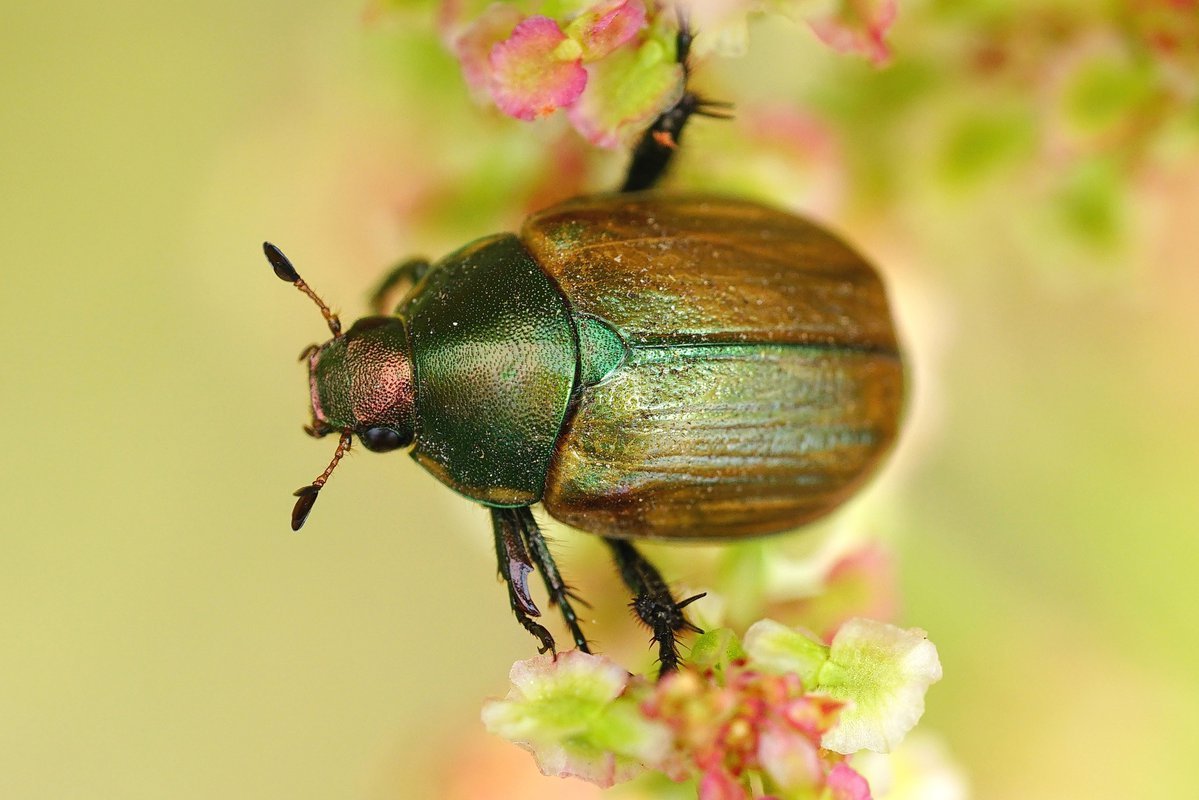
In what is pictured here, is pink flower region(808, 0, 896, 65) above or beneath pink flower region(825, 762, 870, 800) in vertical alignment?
above

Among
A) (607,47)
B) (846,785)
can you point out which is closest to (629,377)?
(607,47)

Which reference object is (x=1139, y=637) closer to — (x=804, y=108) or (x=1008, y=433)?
(x=1008, y=433)

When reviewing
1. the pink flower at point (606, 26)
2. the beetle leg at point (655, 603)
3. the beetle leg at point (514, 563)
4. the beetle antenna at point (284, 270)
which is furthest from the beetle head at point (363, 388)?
the pink flower at point (606, 26)

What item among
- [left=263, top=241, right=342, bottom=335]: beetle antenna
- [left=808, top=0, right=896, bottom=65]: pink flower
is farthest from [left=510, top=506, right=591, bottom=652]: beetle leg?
[left=808, top=0, right=896, bottom=65]: pink flower

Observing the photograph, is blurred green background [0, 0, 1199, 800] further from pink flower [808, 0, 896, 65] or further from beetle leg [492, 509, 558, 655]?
pink flower [808, 0, 896, 65]

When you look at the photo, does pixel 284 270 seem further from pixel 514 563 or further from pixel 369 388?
pixel 514 563

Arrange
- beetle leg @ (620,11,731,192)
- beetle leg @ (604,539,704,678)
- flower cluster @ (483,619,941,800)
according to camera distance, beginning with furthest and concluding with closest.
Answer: beetle leg @ (620,11,731,192) < beetle leg @ (604,539,704,678) < flower cluster @ (483,619,941,800)

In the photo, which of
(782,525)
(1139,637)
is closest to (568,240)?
(782,525)
